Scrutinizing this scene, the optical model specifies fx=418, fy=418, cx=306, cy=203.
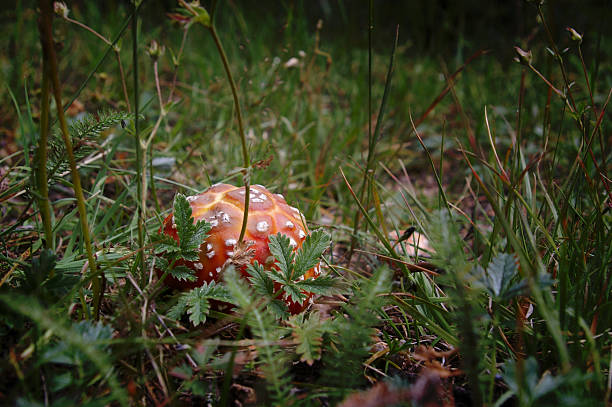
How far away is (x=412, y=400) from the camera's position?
0.90 metres

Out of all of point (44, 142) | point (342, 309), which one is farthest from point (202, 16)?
point (342, 309)

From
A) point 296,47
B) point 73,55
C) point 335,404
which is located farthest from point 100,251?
point 73,55

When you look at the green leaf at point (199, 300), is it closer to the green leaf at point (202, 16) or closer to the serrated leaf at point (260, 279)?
the serrated leaf at point (260, 279)

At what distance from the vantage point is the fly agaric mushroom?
55.7 inches

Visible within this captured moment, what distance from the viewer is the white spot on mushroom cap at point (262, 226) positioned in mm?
1454

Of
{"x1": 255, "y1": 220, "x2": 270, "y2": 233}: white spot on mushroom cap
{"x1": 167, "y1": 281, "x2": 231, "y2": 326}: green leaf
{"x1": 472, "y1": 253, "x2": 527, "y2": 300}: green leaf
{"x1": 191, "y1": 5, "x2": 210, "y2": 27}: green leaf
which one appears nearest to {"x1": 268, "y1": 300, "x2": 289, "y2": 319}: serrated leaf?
{"x1": 167, "y1": 281, "x2": 231, "y2": 326}: green leaf

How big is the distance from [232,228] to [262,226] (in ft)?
0.34

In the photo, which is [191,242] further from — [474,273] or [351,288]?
[474,273]

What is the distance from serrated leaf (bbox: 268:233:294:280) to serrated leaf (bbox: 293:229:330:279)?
2 centimetres

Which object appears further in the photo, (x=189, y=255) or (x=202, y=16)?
(x=189, y=255)

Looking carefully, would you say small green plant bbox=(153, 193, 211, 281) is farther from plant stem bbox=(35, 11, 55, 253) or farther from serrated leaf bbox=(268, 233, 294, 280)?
plant stem bbox=(35, 11, 55, 253)

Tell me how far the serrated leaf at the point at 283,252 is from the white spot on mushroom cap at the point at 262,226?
3.3 inches

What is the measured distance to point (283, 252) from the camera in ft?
4.47

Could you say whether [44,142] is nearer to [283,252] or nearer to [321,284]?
[283,252]
